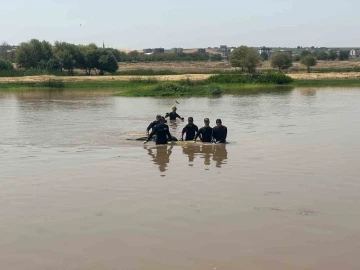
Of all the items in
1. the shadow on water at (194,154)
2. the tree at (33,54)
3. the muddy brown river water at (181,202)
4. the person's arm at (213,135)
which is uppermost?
the tree at (33,54)

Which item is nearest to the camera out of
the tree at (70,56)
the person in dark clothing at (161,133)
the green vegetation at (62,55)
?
the person in dark clothing at (161,133)

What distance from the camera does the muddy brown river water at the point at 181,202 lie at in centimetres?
825

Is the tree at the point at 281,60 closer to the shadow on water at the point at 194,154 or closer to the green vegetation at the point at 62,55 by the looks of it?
the green vegetation at the point at 62,55

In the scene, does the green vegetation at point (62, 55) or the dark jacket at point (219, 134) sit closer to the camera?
the dark jacket at point (219, 134)

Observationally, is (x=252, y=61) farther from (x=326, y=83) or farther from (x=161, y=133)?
(x=161, y=133)

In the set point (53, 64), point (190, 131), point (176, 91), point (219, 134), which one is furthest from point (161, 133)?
point (53, 64)

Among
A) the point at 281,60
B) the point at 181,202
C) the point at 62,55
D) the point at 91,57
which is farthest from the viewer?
the point at 281,60

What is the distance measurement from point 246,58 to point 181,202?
6168 cm

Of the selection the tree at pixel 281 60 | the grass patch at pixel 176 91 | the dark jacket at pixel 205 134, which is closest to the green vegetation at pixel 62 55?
the tree at pixel 281 60

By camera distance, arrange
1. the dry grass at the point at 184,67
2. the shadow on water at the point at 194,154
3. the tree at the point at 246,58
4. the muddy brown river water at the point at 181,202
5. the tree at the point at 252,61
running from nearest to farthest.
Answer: the muddy brown river water at the point at 181,202 → the shadow on water at the point at 194,154 → the tree at the point at 252,61 → the tree at the point at 246,58 → the dry grass at the point at 184,67

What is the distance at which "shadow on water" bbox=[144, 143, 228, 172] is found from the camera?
1541 cm

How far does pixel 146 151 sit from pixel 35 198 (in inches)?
248

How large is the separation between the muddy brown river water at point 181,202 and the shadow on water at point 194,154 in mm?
52

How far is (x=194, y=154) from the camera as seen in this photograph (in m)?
16.8
